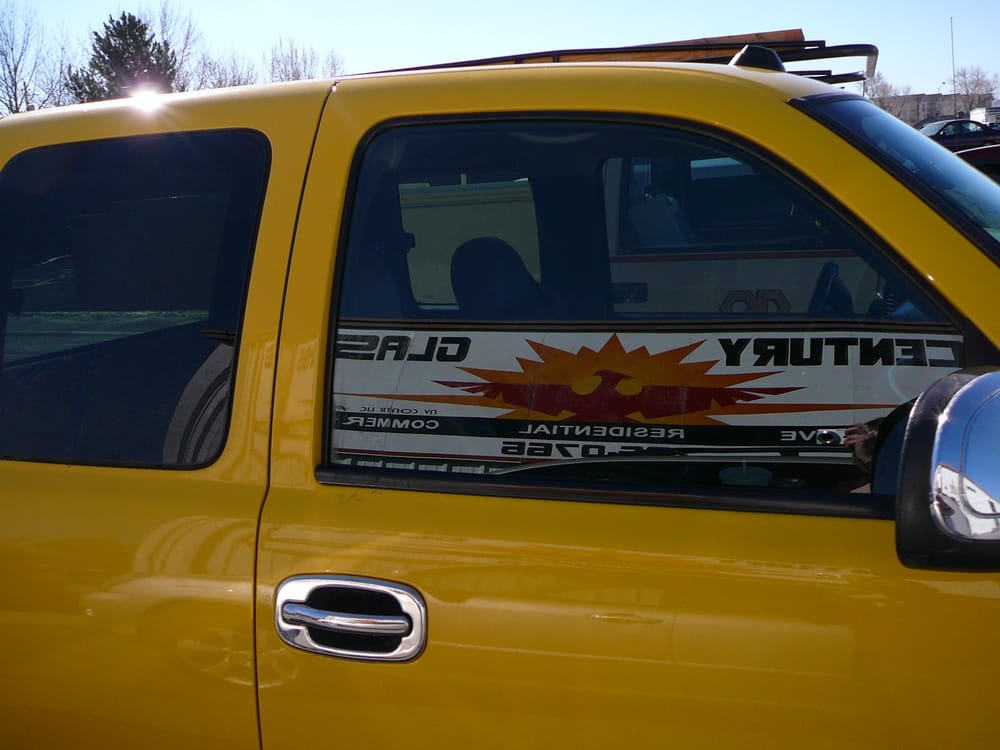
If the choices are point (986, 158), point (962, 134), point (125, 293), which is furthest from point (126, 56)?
point (125, 293)

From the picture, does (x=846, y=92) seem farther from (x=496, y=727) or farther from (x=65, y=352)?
(x=65, y=352)

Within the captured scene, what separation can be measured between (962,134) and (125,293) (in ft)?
97.8

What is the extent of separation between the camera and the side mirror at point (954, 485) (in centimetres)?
131

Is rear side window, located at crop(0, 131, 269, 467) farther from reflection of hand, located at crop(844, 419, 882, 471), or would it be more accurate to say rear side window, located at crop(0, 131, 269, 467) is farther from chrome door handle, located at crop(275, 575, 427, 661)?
reflection of hand, located at crop(844, 419, 882, 471)

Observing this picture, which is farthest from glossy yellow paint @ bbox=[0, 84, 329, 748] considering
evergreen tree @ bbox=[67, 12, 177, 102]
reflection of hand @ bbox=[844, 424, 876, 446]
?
evergreen tree @ bbox=[67, 12, 177, 102]

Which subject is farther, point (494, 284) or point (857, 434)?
point (494, 284)

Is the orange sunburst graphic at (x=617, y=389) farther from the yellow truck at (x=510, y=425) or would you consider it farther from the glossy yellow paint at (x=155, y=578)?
the glossy yellow paint at (x=155, y=578)

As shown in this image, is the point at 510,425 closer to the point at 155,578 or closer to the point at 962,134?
the point at 155,578

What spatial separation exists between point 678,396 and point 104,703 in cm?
117

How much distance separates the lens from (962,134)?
1107 inches

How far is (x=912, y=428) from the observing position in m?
1.37

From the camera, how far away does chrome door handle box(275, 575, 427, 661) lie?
167cm

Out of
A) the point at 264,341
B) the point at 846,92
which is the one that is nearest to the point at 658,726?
the point at 264,341

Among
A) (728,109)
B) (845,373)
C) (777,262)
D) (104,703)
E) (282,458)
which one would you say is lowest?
(104,703)
